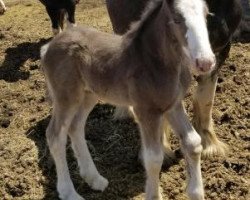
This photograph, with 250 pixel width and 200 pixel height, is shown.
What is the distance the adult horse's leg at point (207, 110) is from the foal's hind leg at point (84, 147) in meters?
1.02

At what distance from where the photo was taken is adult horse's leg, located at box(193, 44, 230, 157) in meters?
5.07

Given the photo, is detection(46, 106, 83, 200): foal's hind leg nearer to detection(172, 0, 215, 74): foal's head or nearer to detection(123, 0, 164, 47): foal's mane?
detection(123, 0, 164, 47): foal's mane

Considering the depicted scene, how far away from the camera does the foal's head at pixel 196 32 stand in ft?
10.8

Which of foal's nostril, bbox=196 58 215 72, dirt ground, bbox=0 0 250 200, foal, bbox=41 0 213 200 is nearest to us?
foal's nostril, bbox=196 58 215 72

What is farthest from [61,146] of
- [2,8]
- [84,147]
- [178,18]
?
[2,8]

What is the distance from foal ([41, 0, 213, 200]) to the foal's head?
0.10 m

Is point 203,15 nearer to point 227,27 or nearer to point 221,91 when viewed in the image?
point 227,27

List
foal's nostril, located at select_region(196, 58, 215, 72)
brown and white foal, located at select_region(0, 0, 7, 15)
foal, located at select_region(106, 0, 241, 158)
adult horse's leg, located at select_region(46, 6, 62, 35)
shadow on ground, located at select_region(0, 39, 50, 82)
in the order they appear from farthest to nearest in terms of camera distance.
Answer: brown and white foal, located at select_region(0, 0, 7, 15), adult horse's leg, located at select_region(46, 6, 62, 35), shadow on ground, located at select_region(0, 39, 50, 82), foal, located at select_region(106, 0, 241, 158), foal's nostril, located at select_region(196, 58, 215, 72)

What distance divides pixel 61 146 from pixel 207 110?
57.4 inches

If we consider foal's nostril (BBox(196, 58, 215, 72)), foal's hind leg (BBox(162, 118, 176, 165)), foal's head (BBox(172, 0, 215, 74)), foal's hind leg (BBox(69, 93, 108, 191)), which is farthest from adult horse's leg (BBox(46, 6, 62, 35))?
foal's nostril (BBox(196, 58, 215, 72))

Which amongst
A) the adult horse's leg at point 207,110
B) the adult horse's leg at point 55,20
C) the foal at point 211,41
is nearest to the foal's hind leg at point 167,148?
the foal at point 211,41

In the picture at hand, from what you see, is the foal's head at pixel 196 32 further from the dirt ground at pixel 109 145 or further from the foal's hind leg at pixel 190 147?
the dirt ground at pixel 109 145

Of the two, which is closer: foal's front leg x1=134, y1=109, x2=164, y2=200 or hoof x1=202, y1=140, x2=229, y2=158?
foal's front leg x1=134, y1=109, x2=164, y2=200

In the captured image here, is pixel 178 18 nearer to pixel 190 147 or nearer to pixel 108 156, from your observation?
pixel 190 147
